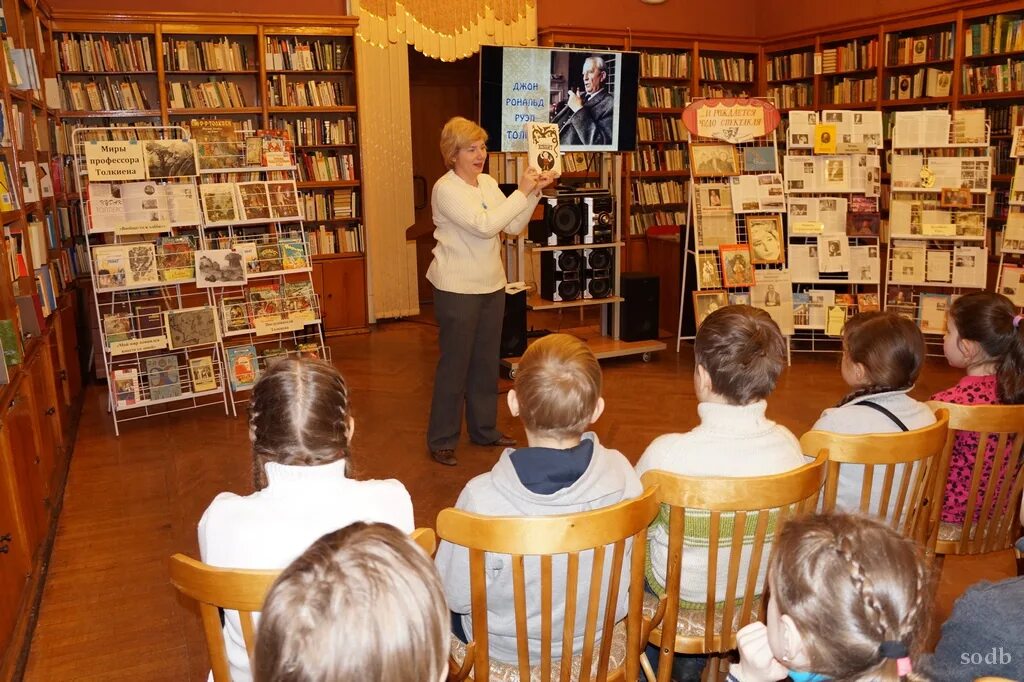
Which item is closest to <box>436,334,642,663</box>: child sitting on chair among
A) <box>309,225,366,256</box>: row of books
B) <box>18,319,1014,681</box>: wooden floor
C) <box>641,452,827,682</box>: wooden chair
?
<box>641,452,827,682</box>: wooden chair

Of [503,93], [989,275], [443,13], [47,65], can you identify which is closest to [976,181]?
[989,275]

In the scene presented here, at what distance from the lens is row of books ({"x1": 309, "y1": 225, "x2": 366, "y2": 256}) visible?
7.54 metres

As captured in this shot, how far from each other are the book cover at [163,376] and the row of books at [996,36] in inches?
257

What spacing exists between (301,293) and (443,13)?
3580mm

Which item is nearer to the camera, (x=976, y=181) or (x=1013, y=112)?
(x=976, y=181)

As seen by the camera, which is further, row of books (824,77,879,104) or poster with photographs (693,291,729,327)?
row of books (824,77,879,104)

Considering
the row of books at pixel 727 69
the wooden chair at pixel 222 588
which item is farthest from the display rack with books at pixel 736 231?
the wooden chair at pixel 222 588

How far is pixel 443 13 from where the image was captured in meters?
7.82

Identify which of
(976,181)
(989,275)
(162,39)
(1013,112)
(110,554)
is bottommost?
(110,554)

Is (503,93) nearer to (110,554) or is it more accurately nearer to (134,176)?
(134,176)

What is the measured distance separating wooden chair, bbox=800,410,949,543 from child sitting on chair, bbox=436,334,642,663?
0.51 metres

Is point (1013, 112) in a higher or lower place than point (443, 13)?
lower

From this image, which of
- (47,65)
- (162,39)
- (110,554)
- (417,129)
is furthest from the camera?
(417,129)

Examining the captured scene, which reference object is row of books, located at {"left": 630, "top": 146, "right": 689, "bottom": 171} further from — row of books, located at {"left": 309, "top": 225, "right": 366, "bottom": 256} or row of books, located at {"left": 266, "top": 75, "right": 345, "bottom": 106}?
row of books, located at {"left": 266, "top": 75, "right": 345, "bottom": 106}
